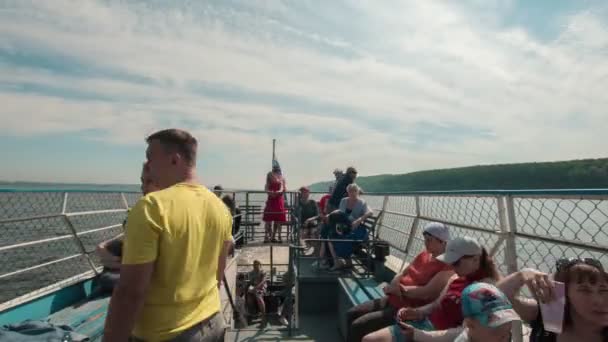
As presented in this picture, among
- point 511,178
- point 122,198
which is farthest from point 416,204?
point 511,178

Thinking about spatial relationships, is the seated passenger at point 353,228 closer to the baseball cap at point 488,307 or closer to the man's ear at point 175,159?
the baseball cap at point 488,307

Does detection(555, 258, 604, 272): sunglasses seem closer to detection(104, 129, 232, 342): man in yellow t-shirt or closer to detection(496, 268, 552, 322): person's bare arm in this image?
detection(496, 268, 552, 322): person's bare arm

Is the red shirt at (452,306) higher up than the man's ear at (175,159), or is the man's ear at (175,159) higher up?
the man's ear at (175,159)

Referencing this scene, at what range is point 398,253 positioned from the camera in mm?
5867

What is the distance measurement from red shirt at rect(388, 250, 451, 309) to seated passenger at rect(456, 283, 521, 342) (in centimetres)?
110

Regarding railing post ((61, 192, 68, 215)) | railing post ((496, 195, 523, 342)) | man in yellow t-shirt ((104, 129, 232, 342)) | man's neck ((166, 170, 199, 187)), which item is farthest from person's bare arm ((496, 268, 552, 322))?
railing post ((61, 192, 68, 215))

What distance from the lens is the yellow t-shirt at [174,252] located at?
50.7 inches

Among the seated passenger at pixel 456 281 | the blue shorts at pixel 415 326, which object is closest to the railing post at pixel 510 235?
the seated passenger at pixel 456 281

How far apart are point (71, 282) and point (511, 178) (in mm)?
57795

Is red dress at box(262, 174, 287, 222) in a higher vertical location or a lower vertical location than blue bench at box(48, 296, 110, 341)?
higher

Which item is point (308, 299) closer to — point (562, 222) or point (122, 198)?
point (122, 198)

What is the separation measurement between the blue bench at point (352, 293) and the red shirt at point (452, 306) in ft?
6.08

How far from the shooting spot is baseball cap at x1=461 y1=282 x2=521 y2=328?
1.78 meters

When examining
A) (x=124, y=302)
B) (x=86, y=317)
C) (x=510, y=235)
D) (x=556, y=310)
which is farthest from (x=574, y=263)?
(x=86, y=317)
